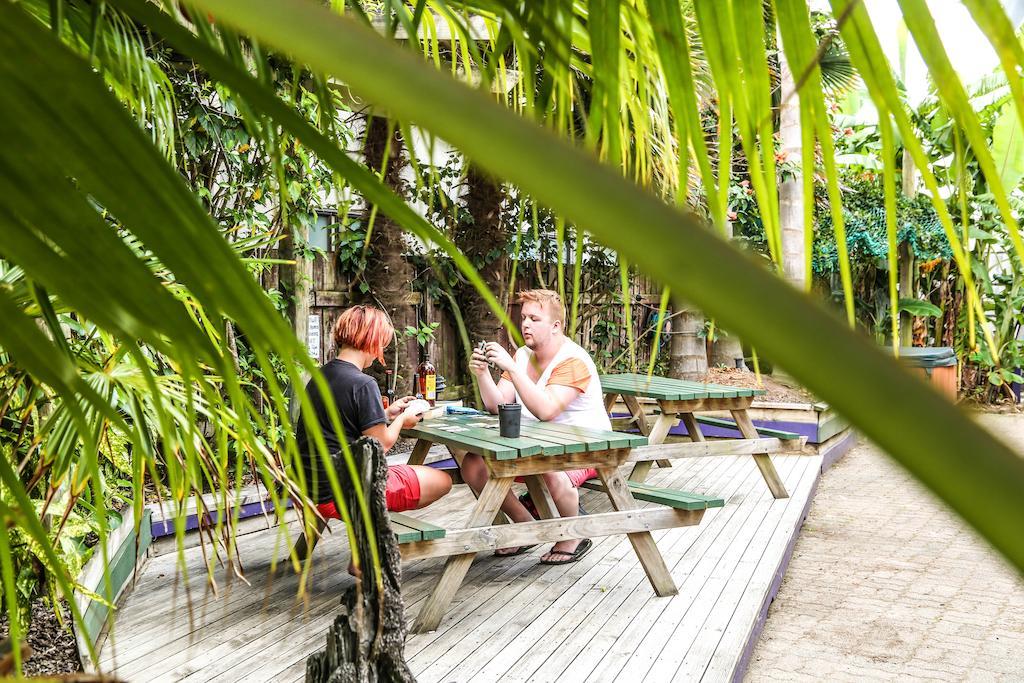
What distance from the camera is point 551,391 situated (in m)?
4.53

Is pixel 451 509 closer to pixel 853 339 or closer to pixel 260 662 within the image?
pixel 260 662

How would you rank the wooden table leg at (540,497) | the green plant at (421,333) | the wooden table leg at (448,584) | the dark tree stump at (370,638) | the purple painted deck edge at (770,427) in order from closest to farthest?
the dark tree stump at (370,638) → the wooden table leg at (448,584) → the wooden table leg at (540,497) → the green plant at (421,333) → the purple painted deck edge at (770,427)

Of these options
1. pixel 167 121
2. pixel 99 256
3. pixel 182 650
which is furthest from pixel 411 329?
pixel 99 256

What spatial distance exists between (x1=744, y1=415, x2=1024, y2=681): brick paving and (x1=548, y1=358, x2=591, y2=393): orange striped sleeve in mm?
1524

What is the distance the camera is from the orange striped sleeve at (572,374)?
454 centimetres

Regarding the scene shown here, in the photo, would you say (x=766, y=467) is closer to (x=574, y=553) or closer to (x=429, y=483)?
(x=574, y=553)

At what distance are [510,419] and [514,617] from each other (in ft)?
2.81

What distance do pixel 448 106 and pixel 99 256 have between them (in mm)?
206

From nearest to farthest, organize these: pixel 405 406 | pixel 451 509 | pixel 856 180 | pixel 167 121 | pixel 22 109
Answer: pixel 22 109 < pixel 167 121 < pixel 405 406 < pixel 451 509 < pixel 856 180

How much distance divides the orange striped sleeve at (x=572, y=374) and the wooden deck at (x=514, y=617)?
91 cm

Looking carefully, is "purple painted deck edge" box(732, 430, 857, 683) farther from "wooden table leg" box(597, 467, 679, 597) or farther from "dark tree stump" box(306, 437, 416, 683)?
"dark tree stump" box(306, 437, 416, 683)

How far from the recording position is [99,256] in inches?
12.6

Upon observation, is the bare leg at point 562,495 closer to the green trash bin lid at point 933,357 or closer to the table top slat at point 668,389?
the table top slat at point 668,389

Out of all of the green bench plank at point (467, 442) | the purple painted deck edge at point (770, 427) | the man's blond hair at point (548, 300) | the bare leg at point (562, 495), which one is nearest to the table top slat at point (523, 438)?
the green bench plank at point (467, 442)
